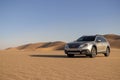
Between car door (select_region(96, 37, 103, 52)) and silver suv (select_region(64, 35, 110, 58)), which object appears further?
car door (select_region(96, 37, 103, 52))

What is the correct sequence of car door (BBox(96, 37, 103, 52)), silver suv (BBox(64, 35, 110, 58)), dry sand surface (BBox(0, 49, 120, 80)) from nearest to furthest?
dry sand surface (BBox(0, 49, 120, 80))
silver suv (BBox(64, 35, 110, 58))
car door (BBox(96, 37, 103, 52))

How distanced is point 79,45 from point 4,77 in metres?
9.79

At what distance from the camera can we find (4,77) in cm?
786

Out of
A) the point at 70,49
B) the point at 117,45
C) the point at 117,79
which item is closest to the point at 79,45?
the point at 70,49

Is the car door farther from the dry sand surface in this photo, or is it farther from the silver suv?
the dry sand surface

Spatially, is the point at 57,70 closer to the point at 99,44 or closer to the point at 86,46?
the point at 86,46

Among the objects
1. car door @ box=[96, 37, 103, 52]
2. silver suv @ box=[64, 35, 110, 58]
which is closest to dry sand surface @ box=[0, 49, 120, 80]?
silver suv @ box=[64, 35, 110, 58]

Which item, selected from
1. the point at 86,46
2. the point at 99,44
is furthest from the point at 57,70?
the point at 99,44

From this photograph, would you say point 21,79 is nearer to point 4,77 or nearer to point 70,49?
point 4,77

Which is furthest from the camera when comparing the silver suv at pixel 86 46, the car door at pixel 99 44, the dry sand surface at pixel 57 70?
the car door at pixel 99 44

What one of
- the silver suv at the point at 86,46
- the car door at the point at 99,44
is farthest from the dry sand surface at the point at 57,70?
the car door at the point at 99,44

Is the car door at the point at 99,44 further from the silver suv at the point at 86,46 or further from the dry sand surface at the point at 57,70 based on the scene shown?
the dry sand surface at the point at 57,70

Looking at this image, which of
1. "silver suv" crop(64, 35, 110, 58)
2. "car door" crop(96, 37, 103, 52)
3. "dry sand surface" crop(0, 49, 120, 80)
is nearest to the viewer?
"dry sand surface" crop(0, 49, 120, 80)

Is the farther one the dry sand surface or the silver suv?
the silver suv
